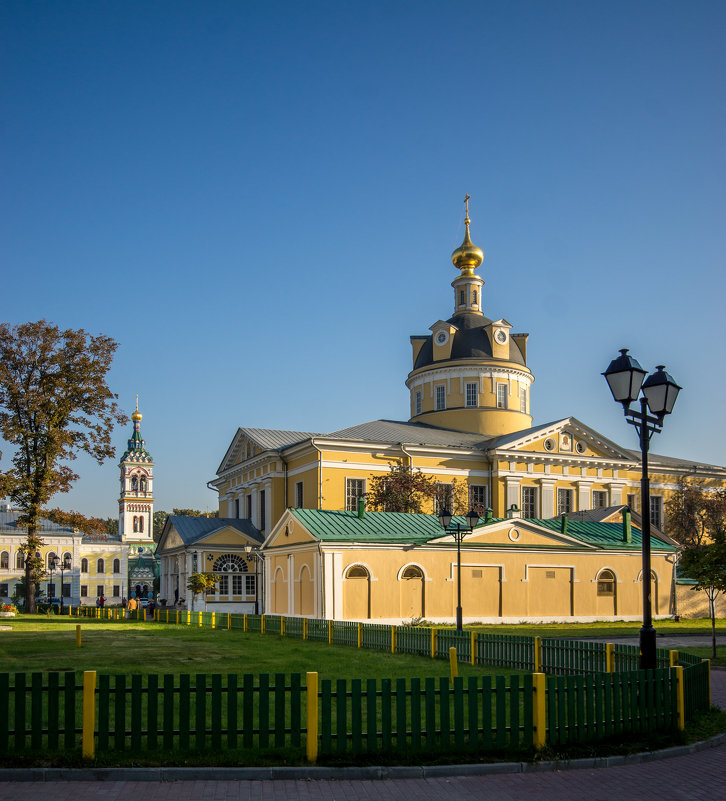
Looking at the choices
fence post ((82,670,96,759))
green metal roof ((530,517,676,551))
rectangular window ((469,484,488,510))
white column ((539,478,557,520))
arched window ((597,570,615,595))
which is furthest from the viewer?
white column ((539,478,557,520))

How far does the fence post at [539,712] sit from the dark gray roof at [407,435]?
3618 centimetres

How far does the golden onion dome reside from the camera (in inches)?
2367

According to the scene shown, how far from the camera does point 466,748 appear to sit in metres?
9.70

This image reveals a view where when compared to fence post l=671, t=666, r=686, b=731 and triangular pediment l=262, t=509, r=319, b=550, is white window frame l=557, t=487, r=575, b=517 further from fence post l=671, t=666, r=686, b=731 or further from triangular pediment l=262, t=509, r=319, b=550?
fence post l=671, t=666, r=686, b=731

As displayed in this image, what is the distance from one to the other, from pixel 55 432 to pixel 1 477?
3.18 metres

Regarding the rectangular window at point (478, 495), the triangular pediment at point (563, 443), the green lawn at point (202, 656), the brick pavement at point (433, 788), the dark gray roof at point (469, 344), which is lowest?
the green lawn at point (202, 656)

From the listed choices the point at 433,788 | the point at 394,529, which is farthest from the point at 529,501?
the point at 433,788

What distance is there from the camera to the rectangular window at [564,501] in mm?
51000

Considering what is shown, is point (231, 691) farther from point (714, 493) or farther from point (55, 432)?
point (714, 493)

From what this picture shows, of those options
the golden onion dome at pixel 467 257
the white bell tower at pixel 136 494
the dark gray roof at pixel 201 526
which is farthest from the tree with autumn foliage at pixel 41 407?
the white bell tower at pixel 136 494

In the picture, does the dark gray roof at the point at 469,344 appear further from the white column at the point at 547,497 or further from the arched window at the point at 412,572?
the arched window at the point at 412,572

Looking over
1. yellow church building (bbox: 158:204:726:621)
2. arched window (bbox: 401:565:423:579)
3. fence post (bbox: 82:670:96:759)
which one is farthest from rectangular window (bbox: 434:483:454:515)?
fence post (bbox: 82:670:96:759)

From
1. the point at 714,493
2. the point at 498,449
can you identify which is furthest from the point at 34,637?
the point at 714,493

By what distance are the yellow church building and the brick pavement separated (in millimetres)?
22212
